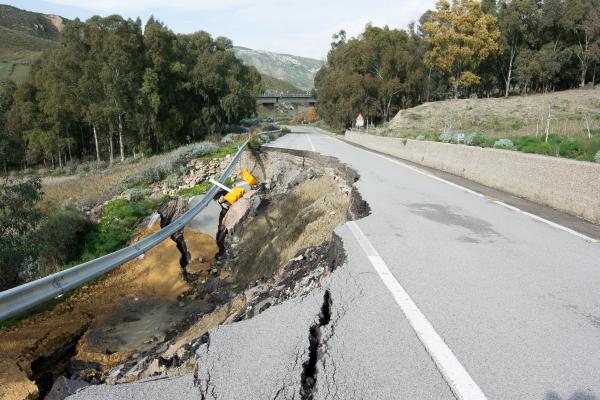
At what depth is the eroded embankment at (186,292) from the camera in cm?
584

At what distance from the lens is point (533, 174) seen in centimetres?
971

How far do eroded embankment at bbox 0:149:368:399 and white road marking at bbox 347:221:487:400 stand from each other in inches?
41.6

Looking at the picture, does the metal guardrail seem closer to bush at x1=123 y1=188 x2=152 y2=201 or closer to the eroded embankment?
the eroded embankment

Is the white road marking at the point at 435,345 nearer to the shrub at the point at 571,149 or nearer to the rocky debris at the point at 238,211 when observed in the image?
the rocky debris at the point at 238,211

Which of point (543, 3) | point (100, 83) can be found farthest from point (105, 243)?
point (543, 3)

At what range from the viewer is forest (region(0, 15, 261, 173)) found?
121 feet

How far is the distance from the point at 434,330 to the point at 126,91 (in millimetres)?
38631

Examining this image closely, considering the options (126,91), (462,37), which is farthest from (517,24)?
(126,91)

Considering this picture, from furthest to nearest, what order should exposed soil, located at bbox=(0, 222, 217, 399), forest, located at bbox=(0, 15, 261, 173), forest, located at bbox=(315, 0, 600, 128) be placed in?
forest, located at bbox=(315, 0, 600, 128) → forest, located at bbox=(0, 15, 261, 173) → exposed soil, located at bbox=(0, 222, 217, 399)

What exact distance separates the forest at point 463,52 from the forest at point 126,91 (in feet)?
47.4

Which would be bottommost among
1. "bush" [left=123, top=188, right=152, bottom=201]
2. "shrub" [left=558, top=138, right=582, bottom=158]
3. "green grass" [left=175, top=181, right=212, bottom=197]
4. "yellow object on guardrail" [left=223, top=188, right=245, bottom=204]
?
"bush" [left=123, top=188, right=152, bottom=201]

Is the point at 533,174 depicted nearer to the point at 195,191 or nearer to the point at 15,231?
the point at 195,191

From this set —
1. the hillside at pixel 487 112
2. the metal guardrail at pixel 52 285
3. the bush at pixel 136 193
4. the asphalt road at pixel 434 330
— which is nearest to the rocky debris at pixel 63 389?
the asphalt road at pixel 434 330

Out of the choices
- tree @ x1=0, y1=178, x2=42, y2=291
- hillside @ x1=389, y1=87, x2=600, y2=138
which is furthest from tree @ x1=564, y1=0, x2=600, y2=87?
tree @ x1=0, y1=178, x2=42, y2=291
